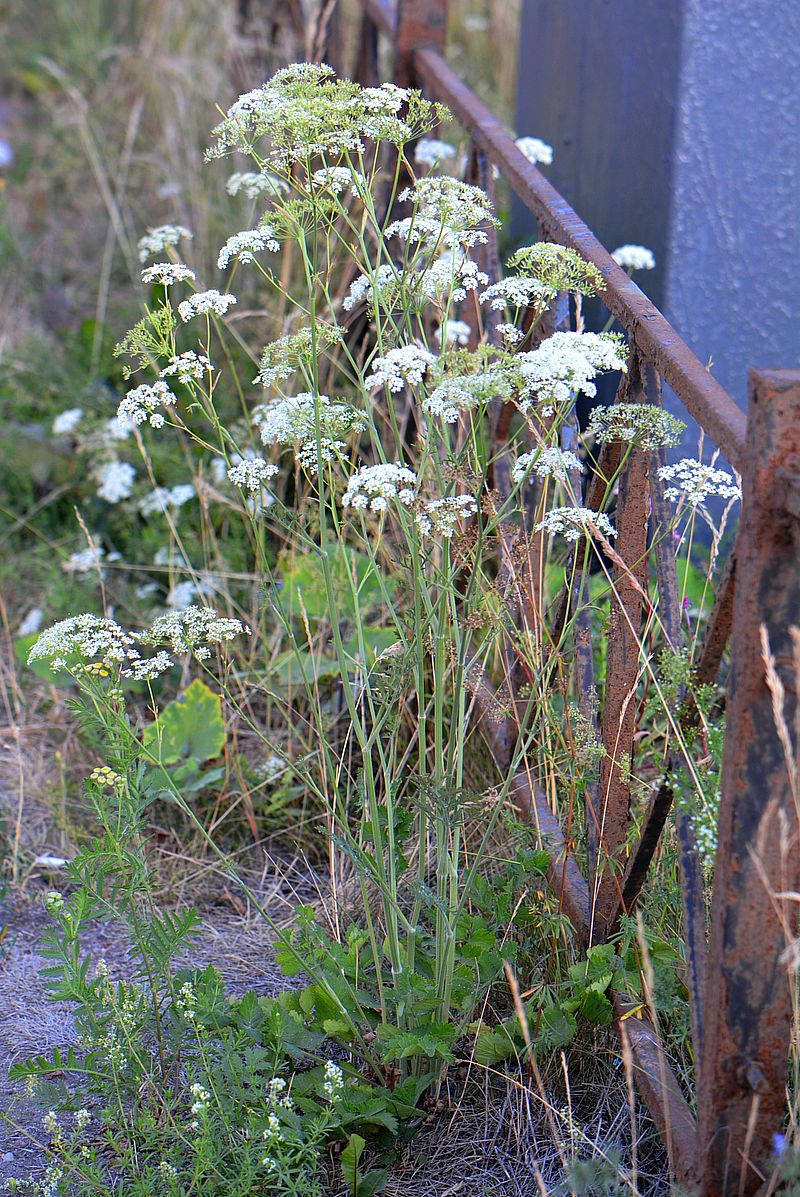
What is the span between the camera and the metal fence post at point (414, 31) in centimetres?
320

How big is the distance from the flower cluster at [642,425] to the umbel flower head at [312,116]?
434 mm

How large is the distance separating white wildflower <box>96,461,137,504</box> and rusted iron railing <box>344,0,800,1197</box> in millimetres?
1649

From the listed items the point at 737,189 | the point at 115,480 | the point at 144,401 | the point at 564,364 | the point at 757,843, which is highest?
the point at 737,189

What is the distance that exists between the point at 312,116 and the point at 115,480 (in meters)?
1.83

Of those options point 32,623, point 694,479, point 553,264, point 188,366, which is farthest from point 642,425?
point 32,623

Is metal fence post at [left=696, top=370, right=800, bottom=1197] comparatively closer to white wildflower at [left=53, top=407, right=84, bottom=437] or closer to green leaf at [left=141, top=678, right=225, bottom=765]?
green leaf at [left=141, top=678, right=225, bottom=765]

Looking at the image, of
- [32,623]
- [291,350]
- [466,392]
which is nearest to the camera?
[466,392]

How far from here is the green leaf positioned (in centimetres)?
261

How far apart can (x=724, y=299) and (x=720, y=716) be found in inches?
54.7

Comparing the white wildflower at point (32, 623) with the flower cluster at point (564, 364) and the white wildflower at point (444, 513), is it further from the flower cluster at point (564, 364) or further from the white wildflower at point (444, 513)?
the flower cluster at point (564, 364)

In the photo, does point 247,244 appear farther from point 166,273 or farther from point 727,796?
point 727,796

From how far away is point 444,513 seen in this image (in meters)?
1.46

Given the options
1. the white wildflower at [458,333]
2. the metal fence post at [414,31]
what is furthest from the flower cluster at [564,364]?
the metal fence post at [414,31]

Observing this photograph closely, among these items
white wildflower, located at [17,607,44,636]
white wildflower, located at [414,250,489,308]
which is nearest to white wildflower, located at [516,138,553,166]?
white wildflower, located at [414,250,489,308]
